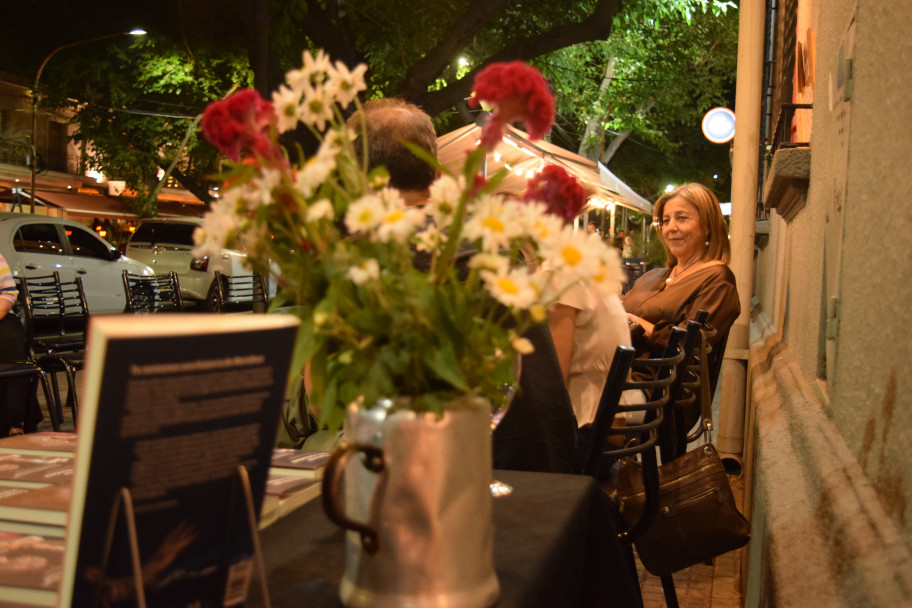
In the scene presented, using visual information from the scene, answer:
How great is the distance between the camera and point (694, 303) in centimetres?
468

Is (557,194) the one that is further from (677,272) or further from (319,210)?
(677,272)

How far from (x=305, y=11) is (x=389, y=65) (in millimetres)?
2981

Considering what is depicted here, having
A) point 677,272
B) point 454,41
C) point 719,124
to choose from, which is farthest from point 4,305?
point 719,124

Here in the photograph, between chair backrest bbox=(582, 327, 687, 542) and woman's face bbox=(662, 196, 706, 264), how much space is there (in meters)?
1.69

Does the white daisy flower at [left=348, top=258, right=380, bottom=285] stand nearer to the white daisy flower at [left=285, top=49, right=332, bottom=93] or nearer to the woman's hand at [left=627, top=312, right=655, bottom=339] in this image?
the white daisy flower at [left=285, top=49, right=332, bottom=93]

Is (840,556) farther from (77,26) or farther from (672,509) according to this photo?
(77,26)

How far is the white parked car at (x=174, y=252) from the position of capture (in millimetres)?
18922

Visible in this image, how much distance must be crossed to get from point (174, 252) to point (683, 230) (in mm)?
16006

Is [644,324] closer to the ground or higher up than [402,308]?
closer to the ground

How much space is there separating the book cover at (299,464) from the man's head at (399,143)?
0.86m

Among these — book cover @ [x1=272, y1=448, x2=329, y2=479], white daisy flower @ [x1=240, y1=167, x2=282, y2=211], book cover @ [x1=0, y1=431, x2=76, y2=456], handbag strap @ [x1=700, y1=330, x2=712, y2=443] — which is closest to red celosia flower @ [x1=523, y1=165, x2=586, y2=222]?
white daisy flower @ [x1=240, y1=167, x2=282, y2=211]

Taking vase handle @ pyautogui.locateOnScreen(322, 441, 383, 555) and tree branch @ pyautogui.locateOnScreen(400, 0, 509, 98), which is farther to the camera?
tree branch @ pyautogui.locateOnScreen(400, 0, 509, 98)

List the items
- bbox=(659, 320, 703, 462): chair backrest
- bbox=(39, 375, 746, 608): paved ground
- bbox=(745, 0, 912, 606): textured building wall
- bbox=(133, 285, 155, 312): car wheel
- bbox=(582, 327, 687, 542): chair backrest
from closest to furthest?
bbox=(745, 0, 912, 606): textured building wall, bbox=(582, 327, 687, 542): chair backrest, bbox=(659, 320, 703, 462): chair backrest, bbox=(39, 375, 746, 608): paved ground, bbox=(133, 285, 155, 312): car wheel

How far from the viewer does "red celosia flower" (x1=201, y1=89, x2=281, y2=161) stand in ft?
3.66
